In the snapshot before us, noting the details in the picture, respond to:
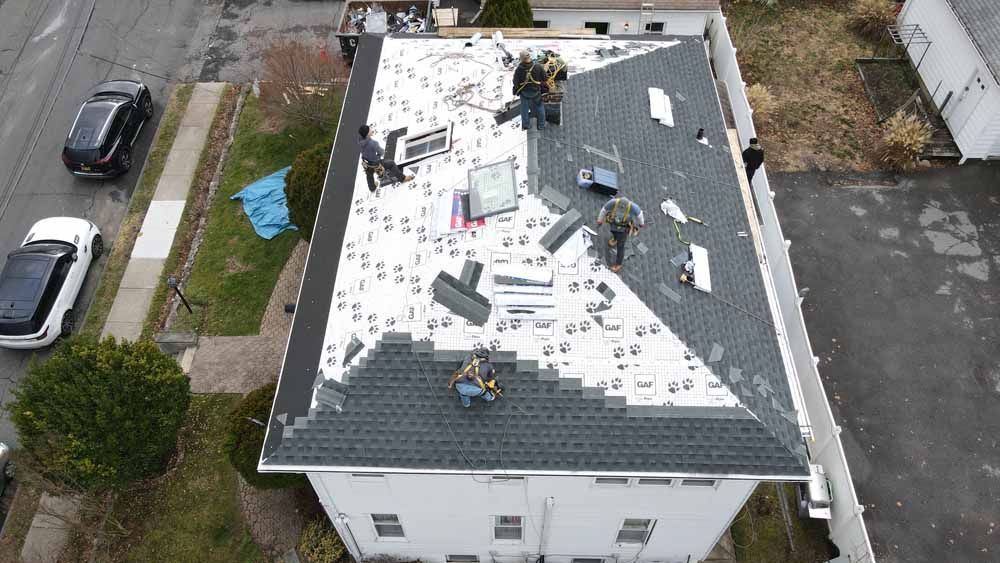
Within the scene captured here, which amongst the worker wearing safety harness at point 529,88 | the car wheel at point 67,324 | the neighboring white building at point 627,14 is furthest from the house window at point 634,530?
the neighboring white building at point 627,14

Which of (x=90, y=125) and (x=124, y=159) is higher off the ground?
(x=90, y=125)

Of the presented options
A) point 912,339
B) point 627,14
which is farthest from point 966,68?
point 627,14

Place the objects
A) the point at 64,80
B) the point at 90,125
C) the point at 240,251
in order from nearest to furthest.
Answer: the point at 240,251, the point at 90,125, the point at 64,80

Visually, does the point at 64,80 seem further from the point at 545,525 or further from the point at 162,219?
the point at 545,525

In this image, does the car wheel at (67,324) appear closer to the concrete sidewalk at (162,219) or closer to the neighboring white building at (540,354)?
the concrete sidewalk at (162,219)

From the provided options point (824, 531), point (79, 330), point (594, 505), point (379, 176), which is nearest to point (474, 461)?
point (594, 505)

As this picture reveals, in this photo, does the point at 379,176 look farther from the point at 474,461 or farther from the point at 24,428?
the point at 24,428

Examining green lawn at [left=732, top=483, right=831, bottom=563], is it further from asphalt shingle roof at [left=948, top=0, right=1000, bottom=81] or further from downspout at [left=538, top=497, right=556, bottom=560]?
asphalt shingle roof at [left=948, top=0, right=1000, bottom=81]
